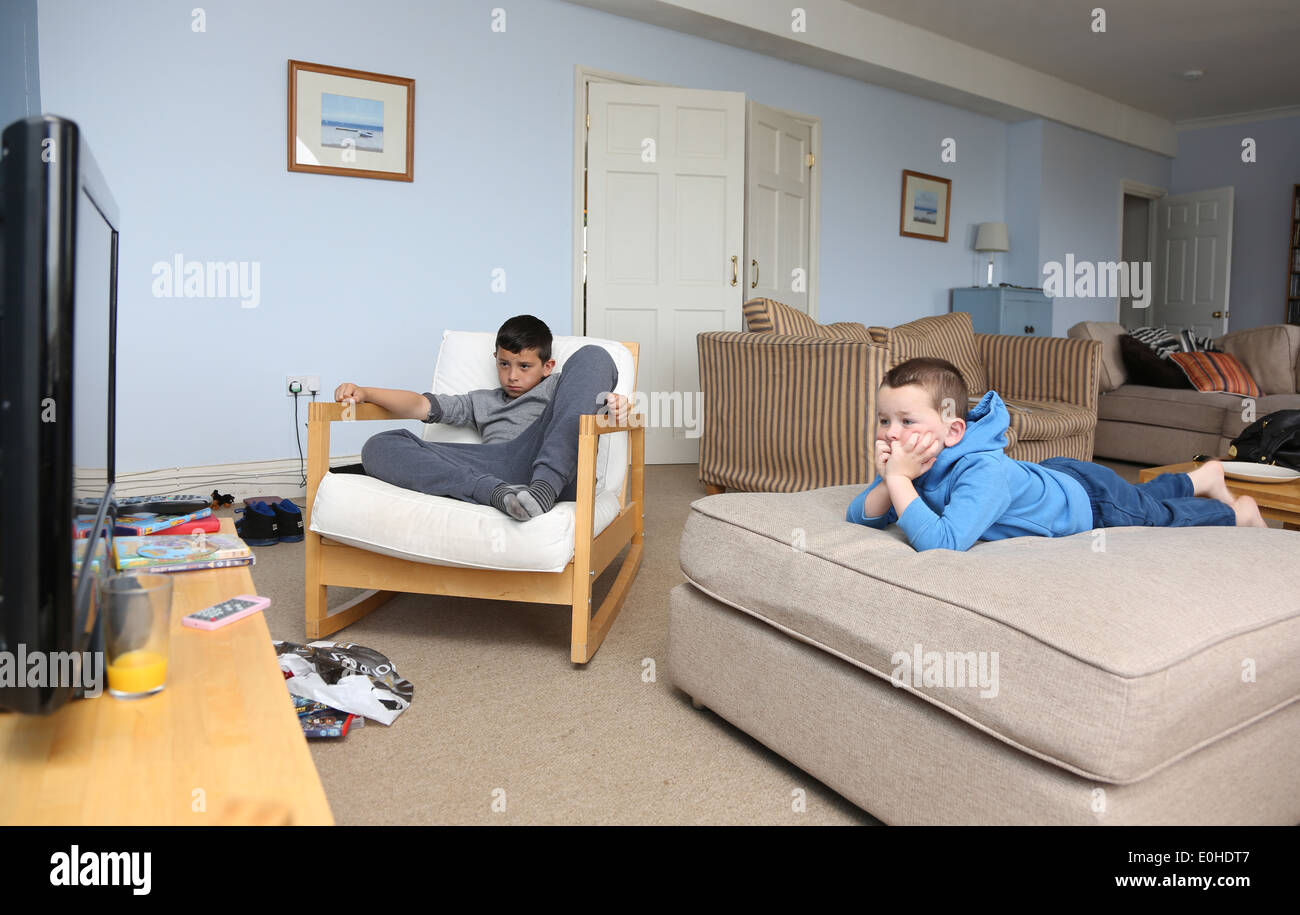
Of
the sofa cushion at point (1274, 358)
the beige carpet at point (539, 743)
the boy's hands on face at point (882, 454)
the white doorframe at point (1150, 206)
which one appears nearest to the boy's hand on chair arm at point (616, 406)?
the beige carpet at point (539, 743)

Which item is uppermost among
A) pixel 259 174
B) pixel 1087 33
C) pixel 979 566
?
pixel 1087 33

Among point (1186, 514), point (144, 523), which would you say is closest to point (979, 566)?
point (1186, 514)

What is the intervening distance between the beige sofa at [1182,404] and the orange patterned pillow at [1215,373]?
4.1 inches

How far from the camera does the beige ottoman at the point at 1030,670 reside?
100 cm

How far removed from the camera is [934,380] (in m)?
1.46

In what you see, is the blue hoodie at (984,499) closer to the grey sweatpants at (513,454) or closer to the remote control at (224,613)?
the grey sweatpants at (513,454)

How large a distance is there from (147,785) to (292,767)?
0.36 ft

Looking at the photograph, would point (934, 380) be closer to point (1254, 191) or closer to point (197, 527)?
point (197, 527)

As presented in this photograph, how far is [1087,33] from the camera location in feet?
18.0

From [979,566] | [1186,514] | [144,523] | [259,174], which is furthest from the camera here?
[259,174]

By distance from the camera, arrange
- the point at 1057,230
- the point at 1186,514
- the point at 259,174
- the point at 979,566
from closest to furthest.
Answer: the point at 979,566, the point at 1186,514, the point at 259,174, the point at 1057,230

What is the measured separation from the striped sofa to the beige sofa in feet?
2.98

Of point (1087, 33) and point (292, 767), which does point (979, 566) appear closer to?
point (292, 767)

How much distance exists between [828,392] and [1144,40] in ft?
13.4
